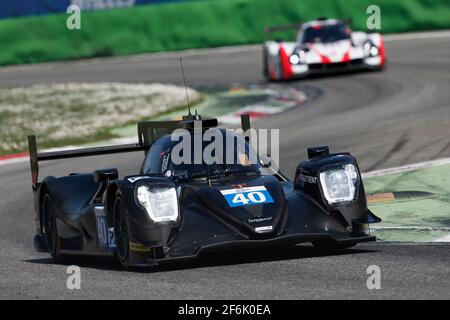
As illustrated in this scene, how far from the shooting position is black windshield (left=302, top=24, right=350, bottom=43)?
23375 mm

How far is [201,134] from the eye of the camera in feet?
31.2

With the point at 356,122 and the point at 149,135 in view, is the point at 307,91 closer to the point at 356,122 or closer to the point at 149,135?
the point at 356,122

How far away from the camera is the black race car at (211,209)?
817cm

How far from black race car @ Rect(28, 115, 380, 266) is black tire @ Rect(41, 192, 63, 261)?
0.24m

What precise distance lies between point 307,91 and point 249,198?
13.6 meters

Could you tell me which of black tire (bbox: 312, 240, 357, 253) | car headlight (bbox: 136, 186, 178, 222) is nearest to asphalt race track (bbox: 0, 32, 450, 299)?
black tire (bbox: 312, 240, 357, 253)

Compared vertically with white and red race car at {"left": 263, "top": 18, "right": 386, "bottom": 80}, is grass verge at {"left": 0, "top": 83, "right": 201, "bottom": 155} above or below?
below

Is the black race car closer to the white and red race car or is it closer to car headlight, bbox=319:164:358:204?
car headlight, bbox=319:164:358:204

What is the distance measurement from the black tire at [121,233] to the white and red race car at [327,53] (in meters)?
14.7

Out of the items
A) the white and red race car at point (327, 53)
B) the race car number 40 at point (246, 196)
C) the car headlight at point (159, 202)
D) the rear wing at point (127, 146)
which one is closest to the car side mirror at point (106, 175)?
the car headlight at point (159, 202)

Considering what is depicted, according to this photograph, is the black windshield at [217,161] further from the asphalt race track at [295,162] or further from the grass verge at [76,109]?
the grass verge at [76,109]

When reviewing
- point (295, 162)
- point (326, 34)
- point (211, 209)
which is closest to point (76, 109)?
point (326, 34)

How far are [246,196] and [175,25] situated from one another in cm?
2260
